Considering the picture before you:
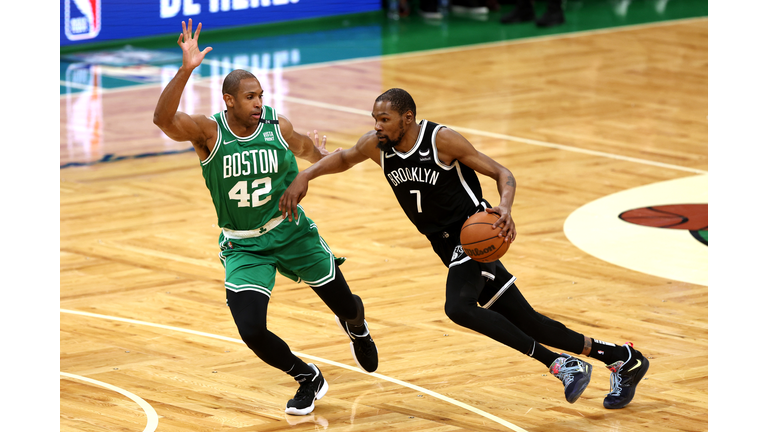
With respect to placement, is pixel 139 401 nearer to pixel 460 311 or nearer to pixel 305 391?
pixel 305 391

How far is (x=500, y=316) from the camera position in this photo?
17.3ft

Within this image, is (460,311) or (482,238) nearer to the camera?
(482,238)

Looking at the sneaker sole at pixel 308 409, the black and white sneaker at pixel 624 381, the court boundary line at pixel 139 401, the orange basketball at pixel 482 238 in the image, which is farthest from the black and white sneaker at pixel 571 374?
the court boundary line at pixel 139 401

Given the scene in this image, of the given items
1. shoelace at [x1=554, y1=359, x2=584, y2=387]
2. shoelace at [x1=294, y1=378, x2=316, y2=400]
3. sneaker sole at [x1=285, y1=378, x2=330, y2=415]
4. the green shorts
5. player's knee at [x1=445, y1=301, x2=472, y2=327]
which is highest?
the green shorts

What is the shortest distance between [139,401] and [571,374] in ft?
7.10

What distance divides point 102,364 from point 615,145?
6811 mm

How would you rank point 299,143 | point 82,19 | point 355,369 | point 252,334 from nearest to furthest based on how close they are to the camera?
point 252,334
point 299,143
point 355,369
point 82,19

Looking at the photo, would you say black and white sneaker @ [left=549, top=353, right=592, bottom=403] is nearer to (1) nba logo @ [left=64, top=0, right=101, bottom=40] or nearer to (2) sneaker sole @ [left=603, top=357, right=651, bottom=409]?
(2) sneaker sole @ [left=603, top=357, right=651, bottom=409]

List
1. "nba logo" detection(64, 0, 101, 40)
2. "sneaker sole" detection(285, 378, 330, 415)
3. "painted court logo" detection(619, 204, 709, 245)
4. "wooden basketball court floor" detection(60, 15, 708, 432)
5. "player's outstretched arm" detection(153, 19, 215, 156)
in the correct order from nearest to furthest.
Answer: "player's outstretched arm" detection(153, 19, 215, 156) < "sneaker sole" detection(285, 378, 330, 415) < "wooden basketball court floor" detection(60, 15, 708, 432) < "painted court logo" detection(619, 204, 709, 245) < "nba logo" detection(64, 0, 101, 40)

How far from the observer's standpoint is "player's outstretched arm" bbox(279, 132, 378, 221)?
5.29 metres

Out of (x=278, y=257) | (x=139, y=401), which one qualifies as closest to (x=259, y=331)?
(x=278, y=257)

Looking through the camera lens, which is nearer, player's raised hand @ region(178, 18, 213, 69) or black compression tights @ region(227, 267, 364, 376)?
player's raised hand @ region(178, 18, 213, 69)

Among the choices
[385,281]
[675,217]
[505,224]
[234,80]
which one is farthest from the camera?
[675,217]

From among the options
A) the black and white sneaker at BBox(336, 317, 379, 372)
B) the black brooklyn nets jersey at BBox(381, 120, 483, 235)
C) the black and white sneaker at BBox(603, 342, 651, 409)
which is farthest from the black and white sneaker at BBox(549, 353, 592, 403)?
the black and white sneaker at BBox(336, 317, 379, 372)
